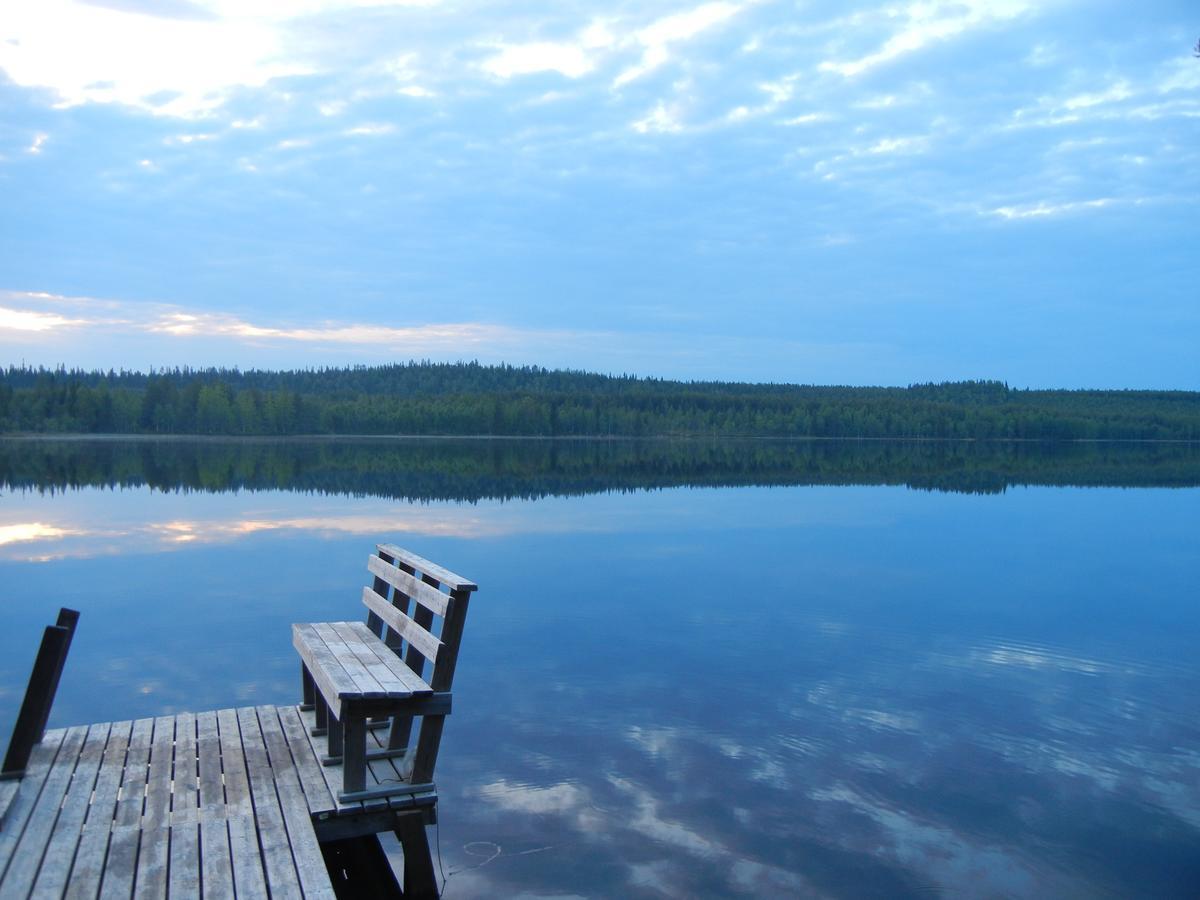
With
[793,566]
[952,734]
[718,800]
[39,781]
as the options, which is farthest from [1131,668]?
[39,781]

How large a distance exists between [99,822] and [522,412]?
132367mm

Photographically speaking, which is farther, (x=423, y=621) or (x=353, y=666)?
(x=423, y=621)

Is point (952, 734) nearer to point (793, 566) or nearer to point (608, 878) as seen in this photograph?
point (608, 878)

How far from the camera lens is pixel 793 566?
18922mm

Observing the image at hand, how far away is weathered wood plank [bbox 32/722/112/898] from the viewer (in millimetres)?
4648

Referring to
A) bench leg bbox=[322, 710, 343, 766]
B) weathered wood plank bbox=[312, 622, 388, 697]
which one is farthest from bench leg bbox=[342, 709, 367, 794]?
bench leg bbox=[322, 710, 343, 766]

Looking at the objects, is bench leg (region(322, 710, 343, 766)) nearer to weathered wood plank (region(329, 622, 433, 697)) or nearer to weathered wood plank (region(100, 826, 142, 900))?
weathered wood plank (region(329, 622, 433, 697))

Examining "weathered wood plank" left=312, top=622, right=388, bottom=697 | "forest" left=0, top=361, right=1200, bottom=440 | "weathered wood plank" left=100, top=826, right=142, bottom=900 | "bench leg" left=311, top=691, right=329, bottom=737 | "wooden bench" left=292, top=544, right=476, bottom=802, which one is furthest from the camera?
"forest" left=0, top=361, right=1200, bottom=440

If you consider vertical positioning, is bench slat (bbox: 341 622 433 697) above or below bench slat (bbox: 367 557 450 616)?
below

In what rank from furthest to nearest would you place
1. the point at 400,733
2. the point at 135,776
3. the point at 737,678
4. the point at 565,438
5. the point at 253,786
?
the point at 565,438
the point at 737,678
the point at 400,733
the point at 135,776
the point at 253,786

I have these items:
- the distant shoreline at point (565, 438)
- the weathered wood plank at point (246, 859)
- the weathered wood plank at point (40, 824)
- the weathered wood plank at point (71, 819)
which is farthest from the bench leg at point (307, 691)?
the distant shoreline at point (565, 438)

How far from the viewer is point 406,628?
21.1 ft

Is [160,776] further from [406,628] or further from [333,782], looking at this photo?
[406,628]

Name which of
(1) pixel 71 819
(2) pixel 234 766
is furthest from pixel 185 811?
(2) pixel 234 766
